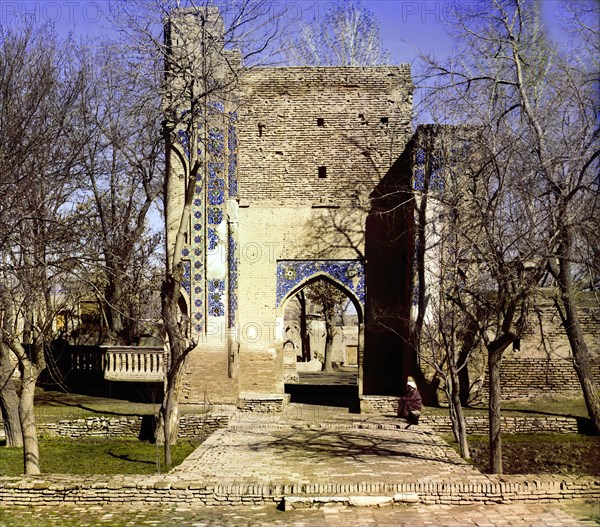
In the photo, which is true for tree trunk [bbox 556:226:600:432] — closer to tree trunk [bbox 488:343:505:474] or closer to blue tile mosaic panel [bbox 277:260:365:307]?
tree trunk [bbox 488:343:505:474]

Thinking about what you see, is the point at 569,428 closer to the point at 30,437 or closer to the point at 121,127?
the point at 30,437

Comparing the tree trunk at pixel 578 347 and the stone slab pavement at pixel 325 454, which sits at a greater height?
the tree trunk at pixel 578 347

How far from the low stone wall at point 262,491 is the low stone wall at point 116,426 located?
568cm

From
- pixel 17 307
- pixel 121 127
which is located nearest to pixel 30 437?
pixel 17 307

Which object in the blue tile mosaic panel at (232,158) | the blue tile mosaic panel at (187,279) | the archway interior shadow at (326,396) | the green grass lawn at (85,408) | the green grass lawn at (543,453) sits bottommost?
the green grass lawn at (543,453)

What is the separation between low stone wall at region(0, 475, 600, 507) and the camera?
9.27 m

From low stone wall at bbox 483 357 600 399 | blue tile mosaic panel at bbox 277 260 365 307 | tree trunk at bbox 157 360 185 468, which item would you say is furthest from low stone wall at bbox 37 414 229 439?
low stone wall at bbox 483 357 600 399

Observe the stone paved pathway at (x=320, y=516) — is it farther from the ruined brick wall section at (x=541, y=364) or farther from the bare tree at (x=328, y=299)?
the bare tree at (x=328, y=299)

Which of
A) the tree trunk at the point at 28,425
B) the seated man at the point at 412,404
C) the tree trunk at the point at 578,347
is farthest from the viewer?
the seated man at the point at 412,404

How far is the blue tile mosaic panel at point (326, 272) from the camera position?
17.8 meters

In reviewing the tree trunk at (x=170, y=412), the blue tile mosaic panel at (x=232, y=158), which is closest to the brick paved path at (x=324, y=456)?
the tree trunk at (x=170, y=412)

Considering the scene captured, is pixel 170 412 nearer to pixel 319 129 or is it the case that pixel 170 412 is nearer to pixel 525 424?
pixel 525 424

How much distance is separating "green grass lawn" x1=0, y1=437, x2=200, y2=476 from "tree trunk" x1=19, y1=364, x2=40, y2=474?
1.70ft

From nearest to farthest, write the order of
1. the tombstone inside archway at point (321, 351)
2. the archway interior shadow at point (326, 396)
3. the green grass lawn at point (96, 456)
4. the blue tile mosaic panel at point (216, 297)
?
the green grass lawn at point (96, 456), the blue tile mosaic panel at point (216, 297), the archway interior shadow at point (326, 396), the tombstone inside archway at point (321, 351)
